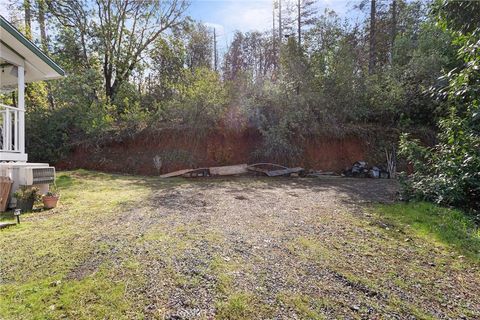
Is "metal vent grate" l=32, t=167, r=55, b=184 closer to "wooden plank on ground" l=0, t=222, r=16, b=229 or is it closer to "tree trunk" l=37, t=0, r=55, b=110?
"wooden plank on ground" l=0, t=222, r=16, b=229

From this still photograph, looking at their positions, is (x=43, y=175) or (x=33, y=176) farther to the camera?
(x=43, y=175)

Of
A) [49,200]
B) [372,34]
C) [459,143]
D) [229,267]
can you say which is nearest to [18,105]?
[49,200]

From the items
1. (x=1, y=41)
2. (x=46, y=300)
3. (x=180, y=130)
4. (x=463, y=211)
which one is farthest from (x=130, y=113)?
(x=463, y=211)

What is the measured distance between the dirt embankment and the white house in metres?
4.93

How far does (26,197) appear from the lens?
4.41 metres

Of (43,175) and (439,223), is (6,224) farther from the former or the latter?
(439,223)

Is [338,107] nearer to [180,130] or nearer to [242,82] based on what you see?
[242,82]

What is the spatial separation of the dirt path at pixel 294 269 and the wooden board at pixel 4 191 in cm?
255

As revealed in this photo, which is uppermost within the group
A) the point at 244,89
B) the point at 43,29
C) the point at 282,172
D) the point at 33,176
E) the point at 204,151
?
the point at 43,29

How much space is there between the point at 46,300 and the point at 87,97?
11.7 meters

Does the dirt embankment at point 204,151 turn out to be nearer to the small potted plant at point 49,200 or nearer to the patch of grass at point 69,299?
the small potted plant at point 49,200

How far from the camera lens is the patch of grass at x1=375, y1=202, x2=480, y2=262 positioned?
3.18 m

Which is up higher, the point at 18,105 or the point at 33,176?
the point at 18,105

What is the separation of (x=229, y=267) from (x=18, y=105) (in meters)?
5.64
